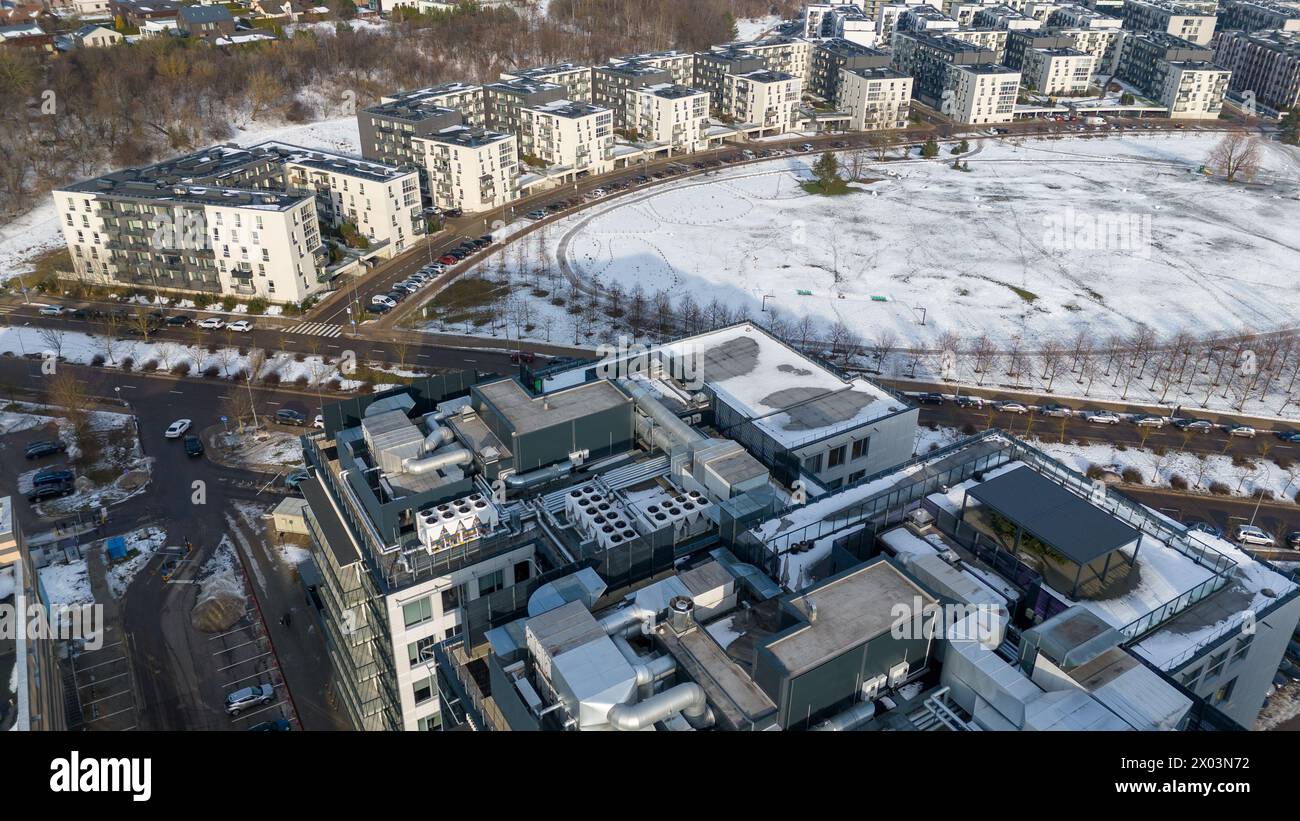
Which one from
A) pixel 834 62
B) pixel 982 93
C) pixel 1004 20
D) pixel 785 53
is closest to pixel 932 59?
pixel 982 93

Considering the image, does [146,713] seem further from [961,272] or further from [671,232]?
[961,272]

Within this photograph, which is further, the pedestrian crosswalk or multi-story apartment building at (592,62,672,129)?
multi-story apartment building at (592,62,672,129)

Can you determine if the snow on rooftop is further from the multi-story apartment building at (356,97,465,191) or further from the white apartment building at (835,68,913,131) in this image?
the white apartment building at (835,68,913,131)

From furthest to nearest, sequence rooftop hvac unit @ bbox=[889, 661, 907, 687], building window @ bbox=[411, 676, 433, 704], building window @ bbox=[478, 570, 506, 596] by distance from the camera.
A: 1. building window @ bbox=[411, 676, 433, 704]
2. building window @ bbox=[478, 570, 506, 596]
3. rooftop hvac unit @ bbox=[889, 661, 907, 687]

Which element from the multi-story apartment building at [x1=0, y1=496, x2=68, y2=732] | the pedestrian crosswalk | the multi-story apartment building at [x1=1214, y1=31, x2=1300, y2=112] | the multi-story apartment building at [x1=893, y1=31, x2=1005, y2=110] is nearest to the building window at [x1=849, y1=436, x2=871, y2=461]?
the multi-story apartment building at [x1=0, y1=496, x2=68, y2=732]

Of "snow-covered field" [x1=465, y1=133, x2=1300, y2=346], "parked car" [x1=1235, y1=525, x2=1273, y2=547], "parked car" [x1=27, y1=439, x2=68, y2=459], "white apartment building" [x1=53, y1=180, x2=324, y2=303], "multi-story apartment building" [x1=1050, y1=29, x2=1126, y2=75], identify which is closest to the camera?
"parked car" [x1=1235, y1=525, x2=1273, y2=547]

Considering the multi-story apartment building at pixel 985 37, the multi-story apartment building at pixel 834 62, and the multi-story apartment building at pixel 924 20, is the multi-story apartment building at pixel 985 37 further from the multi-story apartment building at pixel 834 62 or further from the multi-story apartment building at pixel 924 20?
the multi-story apartment building at pixel 834 62

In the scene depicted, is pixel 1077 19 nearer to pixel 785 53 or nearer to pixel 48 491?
pixel 785 53
